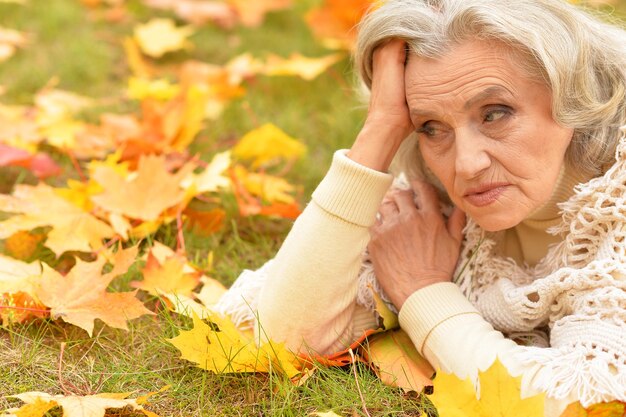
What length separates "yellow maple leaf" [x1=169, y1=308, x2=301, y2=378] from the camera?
80.4 inches

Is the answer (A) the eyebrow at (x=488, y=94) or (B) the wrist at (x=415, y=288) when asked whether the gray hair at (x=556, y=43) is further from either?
(B) the wrist at (x=415, y=288)

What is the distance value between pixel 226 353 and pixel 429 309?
54 centimetres

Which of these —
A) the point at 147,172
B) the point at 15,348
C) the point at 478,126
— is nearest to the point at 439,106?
the point at 478,126

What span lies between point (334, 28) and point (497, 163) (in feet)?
8.42

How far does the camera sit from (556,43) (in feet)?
6.37

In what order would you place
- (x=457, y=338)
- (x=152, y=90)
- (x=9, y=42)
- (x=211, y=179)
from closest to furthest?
(x=457, y=338) → (x=211, y=179) → (x=152, y=90) → (x=9, y=42)

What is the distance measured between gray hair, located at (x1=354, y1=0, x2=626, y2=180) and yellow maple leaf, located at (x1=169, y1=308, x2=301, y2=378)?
83 cm

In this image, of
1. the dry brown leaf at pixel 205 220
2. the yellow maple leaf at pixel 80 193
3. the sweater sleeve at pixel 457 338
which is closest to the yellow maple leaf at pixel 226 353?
the sweater sleeve at pixel 457 338

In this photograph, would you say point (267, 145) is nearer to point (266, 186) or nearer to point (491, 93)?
point (266, 186)

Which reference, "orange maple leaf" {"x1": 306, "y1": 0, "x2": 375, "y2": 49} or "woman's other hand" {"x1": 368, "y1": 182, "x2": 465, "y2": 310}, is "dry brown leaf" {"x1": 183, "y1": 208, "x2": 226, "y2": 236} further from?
"orange maple leaf" {"x1": 306, "y1": 0, "x2": 375, "y2": 49}

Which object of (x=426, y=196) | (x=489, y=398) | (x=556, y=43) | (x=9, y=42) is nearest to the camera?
(x=489, y=398)

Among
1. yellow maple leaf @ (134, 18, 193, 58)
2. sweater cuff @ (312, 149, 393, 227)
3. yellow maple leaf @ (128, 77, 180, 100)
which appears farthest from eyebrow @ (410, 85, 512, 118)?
yellow maple leaf @ (134, 18, 193, 58)

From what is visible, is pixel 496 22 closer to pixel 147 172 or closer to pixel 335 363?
pixel 335 363

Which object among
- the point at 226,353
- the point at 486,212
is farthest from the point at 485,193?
the point at 226,353
